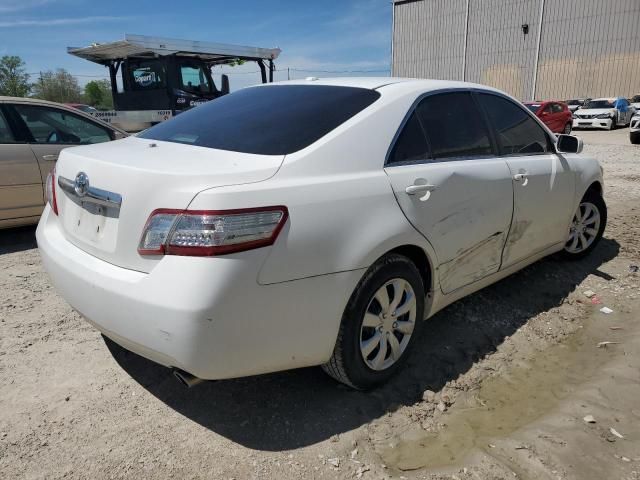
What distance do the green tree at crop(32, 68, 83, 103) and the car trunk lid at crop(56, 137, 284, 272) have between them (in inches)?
2051

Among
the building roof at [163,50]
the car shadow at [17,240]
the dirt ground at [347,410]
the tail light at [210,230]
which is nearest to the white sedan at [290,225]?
the tail light at [210,230]

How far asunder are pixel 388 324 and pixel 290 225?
0.89 m

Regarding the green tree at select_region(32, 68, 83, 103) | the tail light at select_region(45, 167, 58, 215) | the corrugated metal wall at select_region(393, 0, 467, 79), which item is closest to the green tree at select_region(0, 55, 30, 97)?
the green tree at select_region(32, 68, 83, 103)

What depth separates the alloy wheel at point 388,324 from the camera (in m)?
2.52

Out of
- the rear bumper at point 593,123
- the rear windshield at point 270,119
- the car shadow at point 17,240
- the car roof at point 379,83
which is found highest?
the car roof at point 379,83

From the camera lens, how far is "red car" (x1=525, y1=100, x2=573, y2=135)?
17828mm

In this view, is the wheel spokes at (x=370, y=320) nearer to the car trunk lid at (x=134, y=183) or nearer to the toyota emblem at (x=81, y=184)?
the car trunk lid at (x=134, y=183)

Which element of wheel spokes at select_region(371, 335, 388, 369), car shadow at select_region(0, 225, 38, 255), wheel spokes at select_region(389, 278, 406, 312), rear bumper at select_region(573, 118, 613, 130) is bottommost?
rear bumper at select_region(573, 118, 613, 130)

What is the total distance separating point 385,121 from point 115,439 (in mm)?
2028

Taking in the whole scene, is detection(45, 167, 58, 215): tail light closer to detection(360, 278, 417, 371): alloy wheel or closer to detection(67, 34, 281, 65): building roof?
detection(360, 278, 417, 371): alloy wheel

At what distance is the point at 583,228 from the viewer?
4625 millimetres

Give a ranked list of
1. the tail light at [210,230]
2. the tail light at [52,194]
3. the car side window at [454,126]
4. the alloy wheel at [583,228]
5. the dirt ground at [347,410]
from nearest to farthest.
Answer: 1. the tail light at [210,230]
2. the dirt ground at [347,410]
3. the tail light at [52,194]
4. the car side window at [454,126]
5. the alloy wheel at [583,228]

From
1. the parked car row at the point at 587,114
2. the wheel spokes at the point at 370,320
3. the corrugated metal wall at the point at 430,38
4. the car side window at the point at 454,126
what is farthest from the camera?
the corrugated metal wall at the point at 430,38

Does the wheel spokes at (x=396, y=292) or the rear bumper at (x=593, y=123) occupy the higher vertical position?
the wheel spokes at (x=396, y=292)
